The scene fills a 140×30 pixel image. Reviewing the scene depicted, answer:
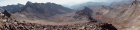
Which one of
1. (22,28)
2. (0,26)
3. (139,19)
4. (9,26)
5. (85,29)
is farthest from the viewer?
(139,19)

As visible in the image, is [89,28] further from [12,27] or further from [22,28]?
[12,27]

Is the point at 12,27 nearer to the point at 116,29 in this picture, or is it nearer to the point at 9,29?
the point at 9,29

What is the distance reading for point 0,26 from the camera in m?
43.2

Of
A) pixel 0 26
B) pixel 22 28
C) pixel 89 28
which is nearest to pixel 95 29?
pixel 89 28

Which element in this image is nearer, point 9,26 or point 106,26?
point 9,26

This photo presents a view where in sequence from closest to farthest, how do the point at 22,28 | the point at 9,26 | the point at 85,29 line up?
the point at 9,26
the point at 22,28
the point at 85,29

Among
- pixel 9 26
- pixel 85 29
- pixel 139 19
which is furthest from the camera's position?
pixel 139 19

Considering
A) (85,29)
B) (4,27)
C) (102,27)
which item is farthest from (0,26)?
(102,27)

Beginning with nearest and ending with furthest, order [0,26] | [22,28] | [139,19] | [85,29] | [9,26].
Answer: [0,26] < [9,26] < [22,28] < [85,29] < [139,19]

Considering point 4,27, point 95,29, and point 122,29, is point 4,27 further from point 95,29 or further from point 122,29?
point 122,29

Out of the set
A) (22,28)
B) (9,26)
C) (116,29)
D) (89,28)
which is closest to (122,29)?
(116,29)

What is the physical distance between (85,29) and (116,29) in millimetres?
13081

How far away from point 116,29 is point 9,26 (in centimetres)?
3640

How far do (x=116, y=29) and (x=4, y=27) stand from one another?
38.4m
